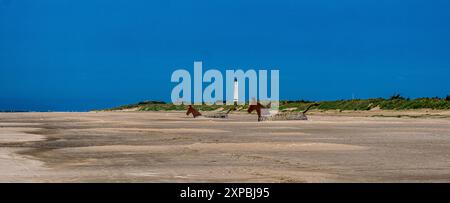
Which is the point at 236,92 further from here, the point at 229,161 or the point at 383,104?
the point at 229,161

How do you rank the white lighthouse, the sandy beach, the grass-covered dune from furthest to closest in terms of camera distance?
1. the white lighthouse
2. the grass-covered dune
3. the sandy beach

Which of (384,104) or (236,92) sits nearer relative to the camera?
(384,104)

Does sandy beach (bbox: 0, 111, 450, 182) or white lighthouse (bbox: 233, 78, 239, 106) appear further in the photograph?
white lighthouse (bbox: 233, 78, 239, 106)

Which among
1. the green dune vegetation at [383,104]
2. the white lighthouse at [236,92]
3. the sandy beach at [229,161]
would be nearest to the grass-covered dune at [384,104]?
the green dune vegetation at [383,104]

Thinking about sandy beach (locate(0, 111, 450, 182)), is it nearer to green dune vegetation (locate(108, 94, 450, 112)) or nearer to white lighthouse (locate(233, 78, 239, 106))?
green dune vegetation (locate(108, 94, 450, 112))

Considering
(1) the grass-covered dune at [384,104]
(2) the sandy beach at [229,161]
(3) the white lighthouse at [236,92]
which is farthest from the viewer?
(3) the white lighthouse at [236,92]

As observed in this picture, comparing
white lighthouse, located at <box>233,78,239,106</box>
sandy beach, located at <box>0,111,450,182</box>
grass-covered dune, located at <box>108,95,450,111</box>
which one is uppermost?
white lighthouse, located at <box>233,78,239,106</box>

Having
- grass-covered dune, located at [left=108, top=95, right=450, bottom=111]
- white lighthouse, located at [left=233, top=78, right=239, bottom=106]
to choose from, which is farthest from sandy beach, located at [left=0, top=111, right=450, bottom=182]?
white lighthouse, located at [left=233, top=78, right=239, bottom=106]

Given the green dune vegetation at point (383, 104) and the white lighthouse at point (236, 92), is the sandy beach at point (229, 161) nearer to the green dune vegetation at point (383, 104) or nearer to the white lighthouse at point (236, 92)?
the green dune vegetation at point (383, 104)

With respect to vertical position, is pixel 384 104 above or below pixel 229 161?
above

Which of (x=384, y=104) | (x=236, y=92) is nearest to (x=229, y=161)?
(x=384, y=104)

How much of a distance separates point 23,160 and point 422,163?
7.08 m
